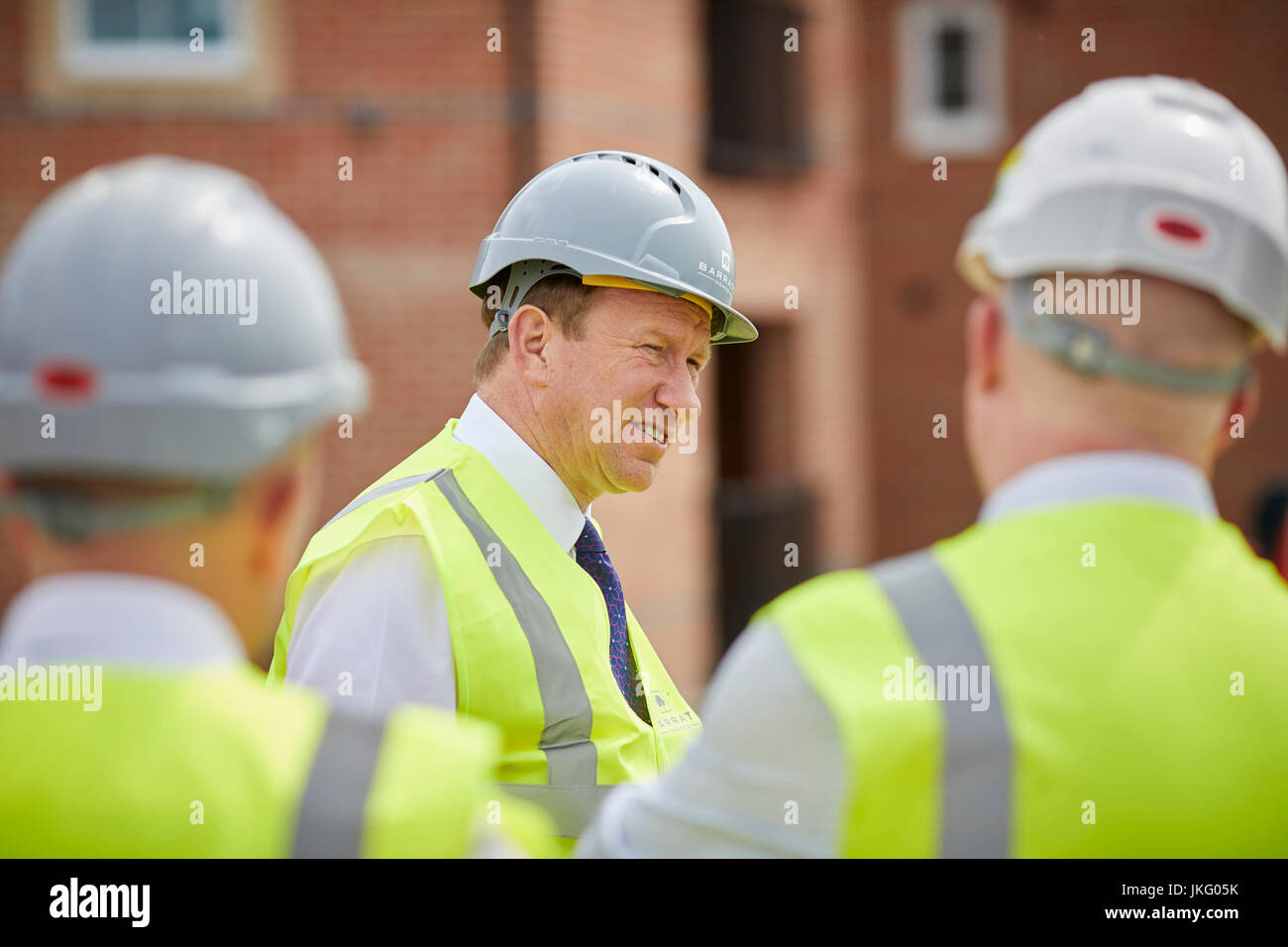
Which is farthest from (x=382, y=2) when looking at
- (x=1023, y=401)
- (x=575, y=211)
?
(x=1023, y=401)

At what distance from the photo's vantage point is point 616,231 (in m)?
2.57

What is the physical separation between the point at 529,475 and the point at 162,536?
1381mm

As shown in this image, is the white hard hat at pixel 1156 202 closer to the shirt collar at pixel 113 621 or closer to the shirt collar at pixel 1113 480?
the shirt collar at pixel 1113 480

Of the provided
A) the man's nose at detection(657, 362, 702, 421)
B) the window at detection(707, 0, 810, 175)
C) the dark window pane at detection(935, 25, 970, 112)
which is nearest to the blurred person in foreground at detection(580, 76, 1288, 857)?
the man's nose at detection(657, 362, 702, 421)

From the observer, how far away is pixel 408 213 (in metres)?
7.77

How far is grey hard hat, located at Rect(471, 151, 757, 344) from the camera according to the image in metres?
2.57

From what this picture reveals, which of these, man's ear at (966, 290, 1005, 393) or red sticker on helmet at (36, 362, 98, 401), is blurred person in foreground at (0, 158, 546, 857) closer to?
red sticker on helmet at (36, 362, 98, 401)

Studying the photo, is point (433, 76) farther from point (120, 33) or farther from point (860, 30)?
point (860, 30)

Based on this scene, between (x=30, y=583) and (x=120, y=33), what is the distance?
23.5 ft

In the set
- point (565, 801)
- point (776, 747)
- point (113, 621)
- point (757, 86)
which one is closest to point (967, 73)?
point (757, 86)

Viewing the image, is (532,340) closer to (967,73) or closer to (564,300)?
(564,300)

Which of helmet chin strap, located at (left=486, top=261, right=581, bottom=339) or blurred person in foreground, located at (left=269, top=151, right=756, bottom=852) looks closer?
blurred person in foreground, located at (left=269, top=151, right=756, bottom=852)

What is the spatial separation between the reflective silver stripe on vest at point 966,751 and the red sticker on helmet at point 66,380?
2.80 feet

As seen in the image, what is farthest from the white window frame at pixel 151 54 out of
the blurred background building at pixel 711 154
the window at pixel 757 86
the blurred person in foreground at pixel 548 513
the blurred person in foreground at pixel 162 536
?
the blurred person in foreground at pixel 162 536
